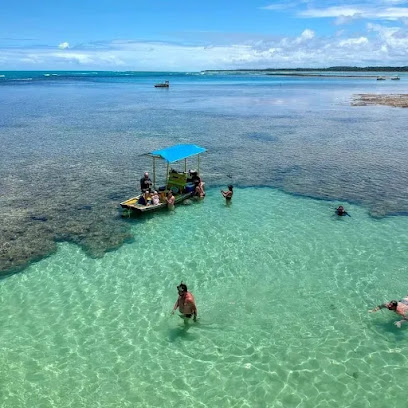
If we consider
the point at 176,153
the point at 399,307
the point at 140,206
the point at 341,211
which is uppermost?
the point at 176,153

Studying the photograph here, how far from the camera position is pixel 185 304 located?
13.2m

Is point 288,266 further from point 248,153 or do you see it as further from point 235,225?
point 248,153

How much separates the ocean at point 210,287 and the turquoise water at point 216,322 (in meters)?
0.05

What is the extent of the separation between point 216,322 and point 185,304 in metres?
1.21

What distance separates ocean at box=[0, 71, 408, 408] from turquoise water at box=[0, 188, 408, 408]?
5 cm

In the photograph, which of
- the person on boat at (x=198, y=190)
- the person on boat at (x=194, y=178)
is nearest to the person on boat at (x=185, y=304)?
the person on boat at (x=198, y=190)

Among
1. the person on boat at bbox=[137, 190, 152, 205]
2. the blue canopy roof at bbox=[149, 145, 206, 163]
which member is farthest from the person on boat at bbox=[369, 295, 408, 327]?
the blue canopy roof at bbox=[149, 145, 206, 163]

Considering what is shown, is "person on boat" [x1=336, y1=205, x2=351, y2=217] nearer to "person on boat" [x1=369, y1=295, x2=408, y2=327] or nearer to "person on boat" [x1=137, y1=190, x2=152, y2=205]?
"person on boat" [x1=369, y1=295, x2=408, y2=327]

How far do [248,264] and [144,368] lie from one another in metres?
6.76

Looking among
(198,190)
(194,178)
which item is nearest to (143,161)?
(194,178)

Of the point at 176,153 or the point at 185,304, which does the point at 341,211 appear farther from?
the point at 185,304

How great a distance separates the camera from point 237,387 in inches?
430

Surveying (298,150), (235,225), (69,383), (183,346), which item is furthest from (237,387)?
(298,150)

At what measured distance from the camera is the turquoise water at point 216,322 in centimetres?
1086
